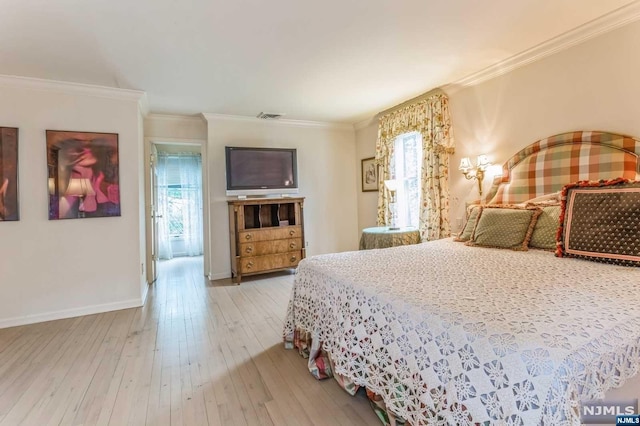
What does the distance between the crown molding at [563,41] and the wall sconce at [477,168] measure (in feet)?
2.77

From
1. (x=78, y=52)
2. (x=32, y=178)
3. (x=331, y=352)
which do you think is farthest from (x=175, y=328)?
(x=78, y=52)

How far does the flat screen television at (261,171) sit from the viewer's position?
4684 mm

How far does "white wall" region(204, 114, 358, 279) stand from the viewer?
15.8ft

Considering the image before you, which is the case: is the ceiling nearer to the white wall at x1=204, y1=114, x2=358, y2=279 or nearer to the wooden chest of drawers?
the white wall at x1=204, y1=114, x2=358, y2=279

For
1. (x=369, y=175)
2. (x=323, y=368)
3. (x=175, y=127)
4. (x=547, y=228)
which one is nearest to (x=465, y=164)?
(x=547, y=228)

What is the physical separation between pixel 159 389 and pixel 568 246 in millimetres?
2759

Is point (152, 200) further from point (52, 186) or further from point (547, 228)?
point (547, 228)

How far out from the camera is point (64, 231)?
336cm

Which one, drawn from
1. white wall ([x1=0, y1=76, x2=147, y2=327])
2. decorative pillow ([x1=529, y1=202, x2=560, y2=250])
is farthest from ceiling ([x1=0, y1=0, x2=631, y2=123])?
decorative pillow ([x1=529, y1=202, x2=560, y2=250])

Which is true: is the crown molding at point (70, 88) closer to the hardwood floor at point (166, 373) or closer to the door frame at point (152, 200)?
the door frame at point (152, 200)

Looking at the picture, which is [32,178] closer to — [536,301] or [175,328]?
[175,328]

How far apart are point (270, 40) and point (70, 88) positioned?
2300 millimetres

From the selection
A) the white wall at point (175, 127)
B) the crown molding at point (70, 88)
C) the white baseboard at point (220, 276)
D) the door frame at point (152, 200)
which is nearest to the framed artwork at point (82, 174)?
the crown molding at point (70, 88)

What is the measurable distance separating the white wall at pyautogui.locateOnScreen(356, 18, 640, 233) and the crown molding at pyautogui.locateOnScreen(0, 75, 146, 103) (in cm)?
364
